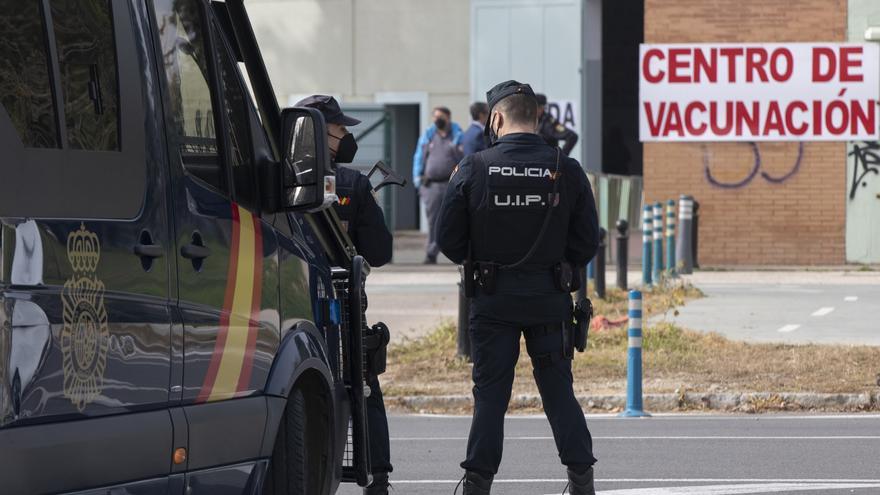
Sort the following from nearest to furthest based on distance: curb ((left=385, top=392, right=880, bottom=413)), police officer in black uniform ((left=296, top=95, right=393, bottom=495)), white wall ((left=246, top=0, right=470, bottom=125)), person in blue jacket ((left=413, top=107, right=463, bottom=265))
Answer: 1. police officer in black uniform ((left=296, top=95, right=393, bottom=495))
2. curb ((left=385, top=392, right=880, bottom=413))
3. person in blue jacket ((left=413, top=107, right=463, bottom=265))
4. white wall ((left=246, top=0, right=470, bottom=125))

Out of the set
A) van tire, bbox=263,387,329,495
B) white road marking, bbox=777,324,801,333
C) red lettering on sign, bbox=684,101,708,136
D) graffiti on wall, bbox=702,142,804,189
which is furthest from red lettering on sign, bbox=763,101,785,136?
van tire, bbox=263,387,329,495

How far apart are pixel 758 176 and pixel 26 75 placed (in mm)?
21831

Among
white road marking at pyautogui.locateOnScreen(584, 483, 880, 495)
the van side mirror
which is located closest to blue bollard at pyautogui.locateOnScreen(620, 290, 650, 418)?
white road marking at pyautogui.locateOnScreen(584, 483, 880, 495)

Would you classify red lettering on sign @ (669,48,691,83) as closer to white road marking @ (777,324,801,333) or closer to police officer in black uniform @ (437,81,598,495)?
white road marking @ (777,324,801,333)

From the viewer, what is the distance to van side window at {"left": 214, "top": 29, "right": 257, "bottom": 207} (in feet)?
18.3

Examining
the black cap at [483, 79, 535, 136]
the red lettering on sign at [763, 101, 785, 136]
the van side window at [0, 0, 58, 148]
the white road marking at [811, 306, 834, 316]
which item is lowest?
Result: the white road marking at [811, 306, 834, 316]

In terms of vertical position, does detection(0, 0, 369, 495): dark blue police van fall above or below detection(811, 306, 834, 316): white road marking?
above

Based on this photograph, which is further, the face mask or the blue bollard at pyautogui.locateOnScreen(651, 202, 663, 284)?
the blue bollard at pyautogui.locateOnScreen(651, 202, 663, 284)

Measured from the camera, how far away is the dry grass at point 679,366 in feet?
41.2

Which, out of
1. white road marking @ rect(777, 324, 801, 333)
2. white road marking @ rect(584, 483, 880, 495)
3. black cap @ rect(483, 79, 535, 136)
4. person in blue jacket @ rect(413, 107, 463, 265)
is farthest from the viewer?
person in blue jacket @ rect(413, 107, 463, 265)

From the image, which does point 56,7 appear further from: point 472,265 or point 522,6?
point 522,6

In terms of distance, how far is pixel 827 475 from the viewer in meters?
8.95

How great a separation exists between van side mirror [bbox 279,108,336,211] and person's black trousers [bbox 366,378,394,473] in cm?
211

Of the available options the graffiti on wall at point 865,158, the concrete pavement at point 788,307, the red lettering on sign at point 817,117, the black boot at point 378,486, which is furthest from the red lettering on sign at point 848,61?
the black boot at point 378,486
